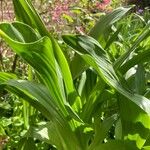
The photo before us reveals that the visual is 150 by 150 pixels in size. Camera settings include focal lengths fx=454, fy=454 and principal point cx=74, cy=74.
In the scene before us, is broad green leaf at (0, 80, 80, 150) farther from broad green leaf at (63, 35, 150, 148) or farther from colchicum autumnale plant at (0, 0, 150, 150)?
broad green leaf at (63, 35, 150, 148)

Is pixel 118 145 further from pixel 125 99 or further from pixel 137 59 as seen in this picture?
pixel 137 59

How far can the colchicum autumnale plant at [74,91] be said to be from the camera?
1.28m

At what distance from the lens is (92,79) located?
1.68 m

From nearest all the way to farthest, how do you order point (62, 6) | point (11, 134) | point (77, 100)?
point (77, 100), point (11, 134), point (62, 6)

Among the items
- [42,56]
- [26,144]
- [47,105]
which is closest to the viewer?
[42,56]

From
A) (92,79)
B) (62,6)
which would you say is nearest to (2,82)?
(92,79)

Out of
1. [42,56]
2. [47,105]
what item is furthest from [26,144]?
[42,56]

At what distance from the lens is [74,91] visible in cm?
142

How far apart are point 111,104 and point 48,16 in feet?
4.00

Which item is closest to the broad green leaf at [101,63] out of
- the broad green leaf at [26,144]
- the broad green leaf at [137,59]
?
the broad green leaf at [137,59]

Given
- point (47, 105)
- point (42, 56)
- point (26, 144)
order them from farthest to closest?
point (26, 144) → point (47, 105) → point (42, 56)

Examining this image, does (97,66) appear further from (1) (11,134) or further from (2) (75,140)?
(1) (11,134)

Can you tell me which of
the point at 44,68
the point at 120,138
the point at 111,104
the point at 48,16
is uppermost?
the point at 48,16

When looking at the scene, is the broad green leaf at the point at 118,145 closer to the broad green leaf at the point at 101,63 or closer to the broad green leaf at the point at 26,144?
the broad green leaf at the point at 101,63
